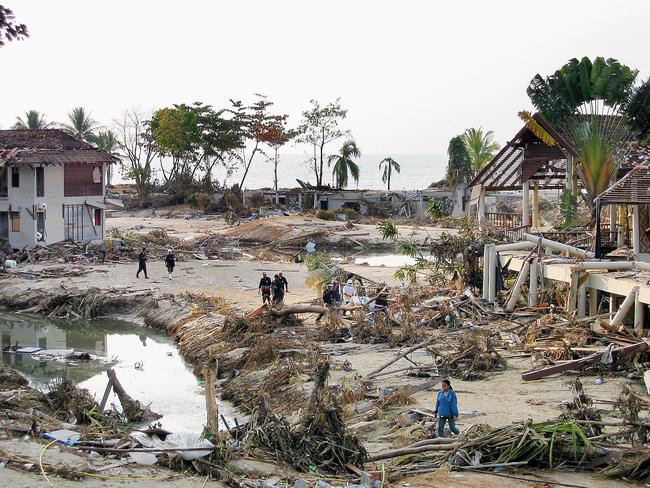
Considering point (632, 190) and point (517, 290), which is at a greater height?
point (632, 190)

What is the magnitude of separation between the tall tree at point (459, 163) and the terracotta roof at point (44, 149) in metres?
31.6

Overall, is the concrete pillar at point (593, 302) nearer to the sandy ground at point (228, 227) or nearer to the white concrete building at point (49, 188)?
the white concrete building at point (49, 188)

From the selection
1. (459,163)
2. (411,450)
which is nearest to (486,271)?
(411,450)

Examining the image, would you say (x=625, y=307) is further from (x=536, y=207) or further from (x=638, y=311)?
(x=536, y=207)

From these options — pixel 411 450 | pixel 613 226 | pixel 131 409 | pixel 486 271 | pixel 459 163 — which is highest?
pixel 459 163

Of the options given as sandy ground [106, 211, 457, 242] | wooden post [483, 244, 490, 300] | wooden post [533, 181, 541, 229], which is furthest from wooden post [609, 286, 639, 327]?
sandy ground [106, 211, 457, 242]

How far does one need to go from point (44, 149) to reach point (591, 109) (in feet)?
76.3

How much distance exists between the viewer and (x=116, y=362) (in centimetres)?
2306

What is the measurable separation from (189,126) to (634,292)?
53760 millimetres

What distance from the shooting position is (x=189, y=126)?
68562 mm

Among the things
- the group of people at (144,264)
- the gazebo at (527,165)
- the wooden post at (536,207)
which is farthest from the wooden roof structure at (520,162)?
the group of people at (144,264)

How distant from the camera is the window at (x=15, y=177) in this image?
127ft

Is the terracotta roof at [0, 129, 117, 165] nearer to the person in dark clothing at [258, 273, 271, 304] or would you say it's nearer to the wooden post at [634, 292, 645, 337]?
the person in dark clothing at [258, 273, 271, 304]

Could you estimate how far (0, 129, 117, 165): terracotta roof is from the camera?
37906mm
